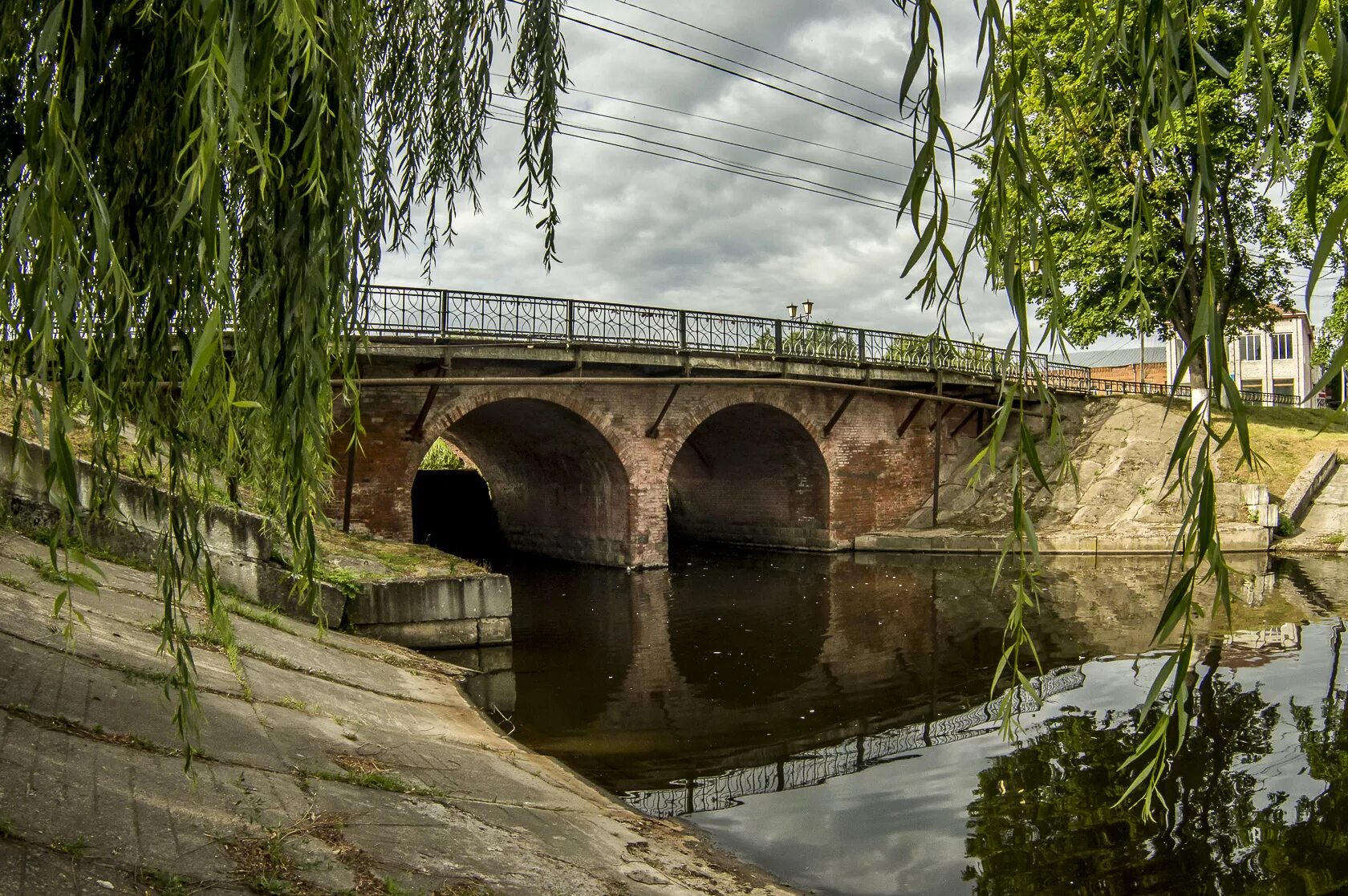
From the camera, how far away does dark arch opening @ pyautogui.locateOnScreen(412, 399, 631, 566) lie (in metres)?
20.2

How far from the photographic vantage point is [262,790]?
4332 millimetres

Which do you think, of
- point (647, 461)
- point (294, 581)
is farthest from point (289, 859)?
point (647, 461)

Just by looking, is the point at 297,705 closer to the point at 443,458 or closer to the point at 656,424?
the point at 656,424

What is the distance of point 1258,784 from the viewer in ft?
21.2

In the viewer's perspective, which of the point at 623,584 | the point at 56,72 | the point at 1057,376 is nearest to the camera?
the point at 56,72

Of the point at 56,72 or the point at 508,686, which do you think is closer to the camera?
the point at 56,72

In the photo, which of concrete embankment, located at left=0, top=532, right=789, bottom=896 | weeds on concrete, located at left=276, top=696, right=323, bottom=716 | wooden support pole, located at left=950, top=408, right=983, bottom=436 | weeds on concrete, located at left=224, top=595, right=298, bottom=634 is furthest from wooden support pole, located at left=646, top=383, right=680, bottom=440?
weeds on concrete, located at left=276, top=696, right=323, bottom=716

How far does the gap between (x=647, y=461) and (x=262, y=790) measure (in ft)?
51.3

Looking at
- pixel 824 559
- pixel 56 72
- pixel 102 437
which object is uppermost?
pixel 56 72

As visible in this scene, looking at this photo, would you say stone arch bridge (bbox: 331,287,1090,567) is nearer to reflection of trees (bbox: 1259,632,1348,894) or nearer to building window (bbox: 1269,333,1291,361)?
reflection of trees (bbox: 1259,632,1348,894)

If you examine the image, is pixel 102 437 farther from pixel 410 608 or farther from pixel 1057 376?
pixel 1057 376

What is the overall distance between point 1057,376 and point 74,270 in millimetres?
28617

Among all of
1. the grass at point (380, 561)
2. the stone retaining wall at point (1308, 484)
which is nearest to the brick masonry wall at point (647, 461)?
the grass at point (380, 561)

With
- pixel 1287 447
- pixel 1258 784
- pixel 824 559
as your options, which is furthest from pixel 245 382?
pixel 1287 447
